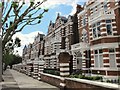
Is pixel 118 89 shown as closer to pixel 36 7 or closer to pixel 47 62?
pixel 36 7

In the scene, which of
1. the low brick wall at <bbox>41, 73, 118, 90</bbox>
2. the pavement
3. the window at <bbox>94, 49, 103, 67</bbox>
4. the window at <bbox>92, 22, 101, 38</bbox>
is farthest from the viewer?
the window at <bbox>92, 22, 101, 38</bbox>

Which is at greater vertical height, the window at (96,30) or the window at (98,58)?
the window at (96,30)

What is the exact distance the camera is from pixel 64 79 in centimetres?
1375

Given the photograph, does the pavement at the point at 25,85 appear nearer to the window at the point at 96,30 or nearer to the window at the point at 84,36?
the window at the point at 96,30

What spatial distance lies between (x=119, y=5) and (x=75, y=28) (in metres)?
13.2

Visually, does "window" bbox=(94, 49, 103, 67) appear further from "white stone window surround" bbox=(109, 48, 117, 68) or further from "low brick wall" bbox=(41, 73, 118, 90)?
"low brick wall" bbox=(41, 73, 118, 90)

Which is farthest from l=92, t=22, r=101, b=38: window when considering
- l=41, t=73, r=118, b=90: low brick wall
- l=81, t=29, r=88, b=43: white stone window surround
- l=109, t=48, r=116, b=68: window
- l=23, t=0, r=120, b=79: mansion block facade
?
l=41, t=73, r=118, b=90: low brick wall

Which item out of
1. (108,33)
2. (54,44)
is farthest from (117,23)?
(54,44)

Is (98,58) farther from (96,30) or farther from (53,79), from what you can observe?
(53,79)

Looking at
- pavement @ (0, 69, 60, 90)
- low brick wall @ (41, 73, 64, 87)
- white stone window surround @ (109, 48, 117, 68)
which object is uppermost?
white stone window surround @ (109, 48, 117, 68)

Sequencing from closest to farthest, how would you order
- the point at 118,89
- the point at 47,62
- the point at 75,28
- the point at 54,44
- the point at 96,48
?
1. the point at 118,89
2. the point at 96,48
3. the point at 75,28
4. the point at 54,44
5. the point at 47,62

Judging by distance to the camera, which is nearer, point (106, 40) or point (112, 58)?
point (112, 58)

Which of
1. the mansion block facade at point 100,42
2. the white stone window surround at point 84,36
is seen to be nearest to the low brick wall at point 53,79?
the mansion block facade at point 100,42

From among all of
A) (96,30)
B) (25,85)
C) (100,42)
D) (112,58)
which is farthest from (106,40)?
(25,85)
